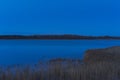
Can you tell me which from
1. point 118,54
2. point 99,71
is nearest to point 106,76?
point 99,71

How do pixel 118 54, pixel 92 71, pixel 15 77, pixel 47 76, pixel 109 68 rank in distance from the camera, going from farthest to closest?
pixel 118 54, pixel 109 68, pixel 92 71, pixel 47 76, pixel 15 77

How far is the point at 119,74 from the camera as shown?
40.7 ft

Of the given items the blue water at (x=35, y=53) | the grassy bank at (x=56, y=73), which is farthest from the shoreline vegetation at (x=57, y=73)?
the blue water at (x=35, y=53)

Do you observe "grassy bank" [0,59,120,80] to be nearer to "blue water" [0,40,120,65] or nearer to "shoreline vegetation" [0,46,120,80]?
"shoreline vegetation" [0,46,120,80]

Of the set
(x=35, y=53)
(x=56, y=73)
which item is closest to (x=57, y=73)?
(x=56, y=73)

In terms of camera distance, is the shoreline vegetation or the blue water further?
the blue water

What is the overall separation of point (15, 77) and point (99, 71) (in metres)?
3.31

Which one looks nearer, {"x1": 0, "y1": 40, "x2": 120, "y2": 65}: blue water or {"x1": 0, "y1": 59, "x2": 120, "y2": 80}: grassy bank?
{"x1": 0, "y1": 59, "x2": 120, "y2": 80}: grassy bank

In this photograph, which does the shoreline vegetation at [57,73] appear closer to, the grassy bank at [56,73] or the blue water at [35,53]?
the grassy bank at [56,73]

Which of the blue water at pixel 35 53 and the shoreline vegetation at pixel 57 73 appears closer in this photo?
the shoreline vegetation at pixel 57 73

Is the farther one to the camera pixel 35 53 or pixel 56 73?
pixel 35 53

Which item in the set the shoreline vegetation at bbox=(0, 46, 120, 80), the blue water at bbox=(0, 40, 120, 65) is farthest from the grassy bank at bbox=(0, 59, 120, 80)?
the blue water at bbox=(0, 40, 120, 65)

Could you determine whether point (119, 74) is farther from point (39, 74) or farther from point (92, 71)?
point (39, 74)

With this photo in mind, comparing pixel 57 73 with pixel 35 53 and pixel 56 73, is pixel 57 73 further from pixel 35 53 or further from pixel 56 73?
pixel 35 53
